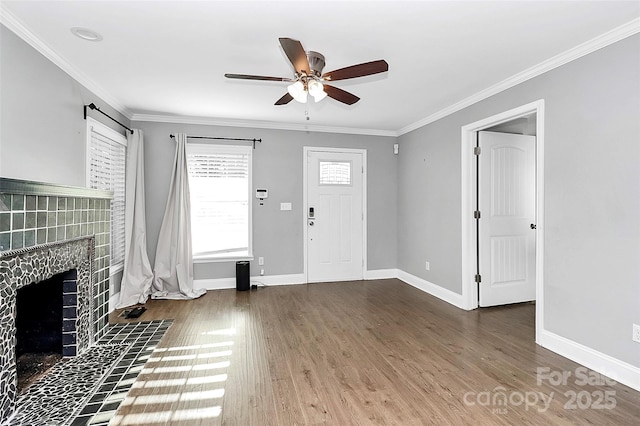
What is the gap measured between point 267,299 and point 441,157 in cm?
307

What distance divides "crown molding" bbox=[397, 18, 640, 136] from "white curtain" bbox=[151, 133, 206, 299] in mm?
3695

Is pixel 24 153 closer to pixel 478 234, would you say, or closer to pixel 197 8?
pixel 197 8

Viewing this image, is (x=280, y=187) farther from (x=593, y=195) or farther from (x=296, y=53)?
(x=593, y=195)

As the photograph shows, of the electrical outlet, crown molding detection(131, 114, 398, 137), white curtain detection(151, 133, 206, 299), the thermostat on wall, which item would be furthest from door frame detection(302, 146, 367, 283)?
the electrical outlet

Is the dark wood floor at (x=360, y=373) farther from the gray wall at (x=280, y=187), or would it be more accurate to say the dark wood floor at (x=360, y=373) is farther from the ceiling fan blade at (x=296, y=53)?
the ceiling fan blade at (x=296, y=53)

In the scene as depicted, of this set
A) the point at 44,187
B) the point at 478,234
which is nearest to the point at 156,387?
the point at 44,187

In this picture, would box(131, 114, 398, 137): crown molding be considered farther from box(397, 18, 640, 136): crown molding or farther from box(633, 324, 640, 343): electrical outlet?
box(633, 324, 640, 343): electrical outlet

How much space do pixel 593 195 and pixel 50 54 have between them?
449 cm

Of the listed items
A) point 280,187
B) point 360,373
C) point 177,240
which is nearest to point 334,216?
point 280,187

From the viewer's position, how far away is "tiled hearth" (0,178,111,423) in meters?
1.93

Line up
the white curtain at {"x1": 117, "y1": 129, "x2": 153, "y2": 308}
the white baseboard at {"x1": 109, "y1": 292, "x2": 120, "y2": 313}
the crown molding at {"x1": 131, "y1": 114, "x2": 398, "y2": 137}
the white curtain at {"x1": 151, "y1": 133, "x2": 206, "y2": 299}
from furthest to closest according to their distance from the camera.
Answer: the crown molding at {"x1": 131, "y1": 114, "x2": 398, "y2": 137} → the white curtain at {"x1": 151, "y1": 133, "x2": 206, "y2": 299} → the white curtain at {"x1": 117, "y1": 129, "x2": 153, "y2": 308} → the white baseboard at {"x1": 109, "y1": 292, "x2": 120, "y2": 313}

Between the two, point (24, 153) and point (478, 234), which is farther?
point (478, 234)

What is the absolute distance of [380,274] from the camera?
5582 mm

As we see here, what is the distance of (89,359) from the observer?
2650 millimetres
